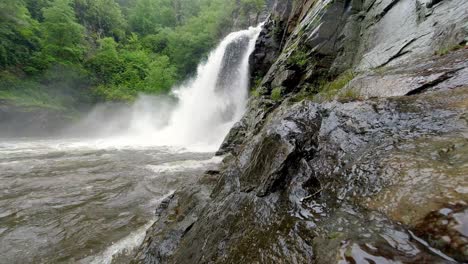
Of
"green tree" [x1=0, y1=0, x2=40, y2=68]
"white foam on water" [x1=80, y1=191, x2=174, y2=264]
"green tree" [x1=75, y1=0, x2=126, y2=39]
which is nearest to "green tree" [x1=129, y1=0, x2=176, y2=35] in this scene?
"green tree" [x1=75, y1=0, x2=126, y2=39]

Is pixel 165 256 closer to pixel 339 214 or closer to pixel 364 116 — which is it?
pixel 339 214

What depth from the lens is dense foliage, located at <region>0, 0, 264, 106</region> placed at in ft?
48.6

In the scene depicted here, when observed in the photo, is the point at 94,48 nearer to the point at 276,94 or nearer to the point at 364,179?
the point at 276,94

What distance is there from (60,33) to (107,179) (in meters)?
15.4

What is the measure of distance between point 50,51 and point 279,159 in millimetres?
19816

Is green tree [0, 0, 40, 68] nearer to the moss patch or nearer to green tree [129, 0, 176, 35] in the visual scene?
green tree [129, 0, 176, 35]

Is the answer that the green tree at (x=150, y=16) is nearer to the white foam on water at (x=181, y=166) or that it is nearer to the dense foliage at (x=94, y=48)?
the dense foliage at (x=94, y=48)

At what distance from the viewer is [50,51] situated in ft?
52.4

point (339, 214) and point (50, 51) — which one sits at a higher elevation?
point (50, 51)

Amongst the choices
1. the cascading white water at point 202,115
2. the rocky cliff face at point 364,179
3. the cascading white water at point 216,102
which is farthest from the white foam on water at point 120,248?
the cascading white water at point 216,102

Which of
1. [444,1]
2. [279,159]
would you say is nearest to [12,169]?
[279,159]

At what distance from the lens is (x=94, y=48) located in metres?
20.5

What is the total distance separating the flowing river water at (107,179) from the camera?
3605 mm

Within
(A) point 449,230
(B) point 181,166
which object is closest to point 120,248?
(A) point 449,230
